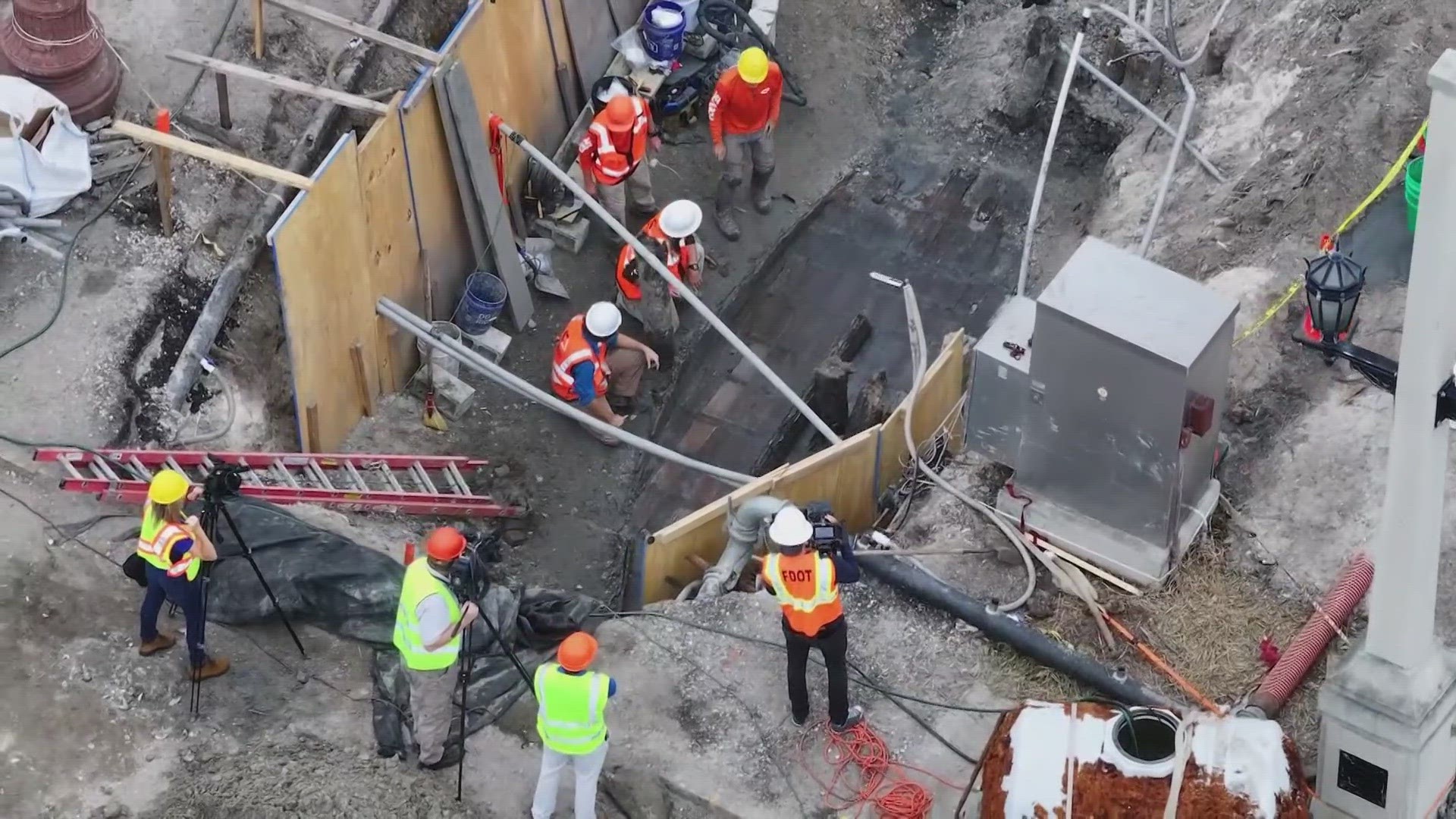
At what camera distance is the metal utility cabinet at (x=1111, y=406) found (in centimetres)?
1055

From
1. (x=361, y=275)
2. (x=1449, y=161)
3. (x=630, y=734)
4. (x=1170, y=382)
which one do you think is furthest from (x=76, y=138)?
(x=1449, y=161)

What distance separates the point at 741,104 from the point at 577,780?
827cm

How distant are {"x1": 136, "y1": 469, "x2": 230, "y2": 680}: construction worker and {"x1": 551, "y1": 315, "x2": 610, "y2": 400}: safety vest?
4363 millimetres

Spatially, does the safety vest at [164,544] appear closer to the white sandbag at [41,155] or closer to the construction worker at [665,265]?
the white sandbag at [41,155]

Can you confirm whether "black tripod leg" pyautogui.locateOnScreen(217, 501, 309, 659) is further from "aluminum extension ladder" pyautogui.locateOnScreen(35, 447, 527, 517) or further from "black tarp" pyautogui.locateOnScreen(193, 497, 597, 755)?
"aluminum extension ladder" pyautogui.locateOnScreen(35, 447, 527, 517)

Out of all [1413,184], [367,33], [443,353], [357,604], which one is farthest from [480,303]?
[1413,184]

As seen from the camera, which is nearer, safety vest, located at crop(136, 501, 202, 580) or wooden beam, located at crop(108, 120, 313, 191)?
safety vest, located at crop(136, 501, 202, 580)

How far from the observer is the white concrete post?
7070 mm

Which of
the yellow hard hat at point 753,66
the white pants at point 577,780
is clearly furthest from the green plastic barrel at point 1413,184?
the white pants at point 577,780

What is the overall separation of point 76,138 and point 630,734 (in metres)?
6.38

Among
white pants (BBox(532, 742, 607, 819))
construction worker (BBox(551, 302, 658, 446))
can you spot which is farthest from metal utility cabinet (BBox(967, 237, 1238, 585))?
white pants (BBox(532, 742, 607, 819))

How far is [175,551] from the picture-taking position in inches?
385

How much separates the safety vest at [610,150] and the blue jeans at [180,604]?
643 centimetres

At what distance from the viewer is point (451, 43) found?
1455 centimetres
